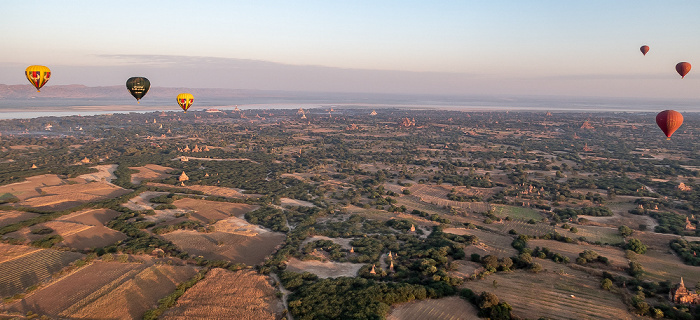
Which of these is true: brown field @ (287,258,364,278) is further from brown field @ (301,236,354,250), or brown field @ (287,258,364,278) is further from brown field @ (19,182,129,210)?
brown field @ (19,182,129,210)

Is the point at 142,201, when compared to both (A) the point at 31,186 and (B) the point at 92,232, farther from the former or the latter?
(A) the point at 31,186

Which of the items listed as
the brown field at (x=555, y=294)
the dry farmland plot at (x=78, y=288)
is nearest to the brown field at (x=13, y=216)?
the dry farmland plot at (x=78, y=288)

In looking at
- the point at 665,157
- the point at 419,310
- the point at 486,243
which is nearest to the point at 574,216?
the point at 486,243

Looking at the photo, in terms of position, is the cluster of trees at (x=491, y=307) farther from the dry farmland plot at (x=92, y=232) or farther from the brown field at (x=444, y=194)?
the dry farmland plot at (x=92, y=232)

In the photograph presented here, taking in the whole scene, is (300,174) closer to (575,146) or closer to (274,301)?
→ (274,301)

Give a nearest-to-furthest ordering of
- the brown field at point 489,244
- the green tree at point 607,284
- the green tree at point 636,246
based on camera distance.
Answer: the green tree at point 607,284 < the brown field at point 489,244 < the green tree at point 636,246

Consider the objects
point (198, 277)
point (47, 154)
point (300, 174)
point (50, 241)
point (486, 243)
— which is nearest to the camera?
point (198, 277)
